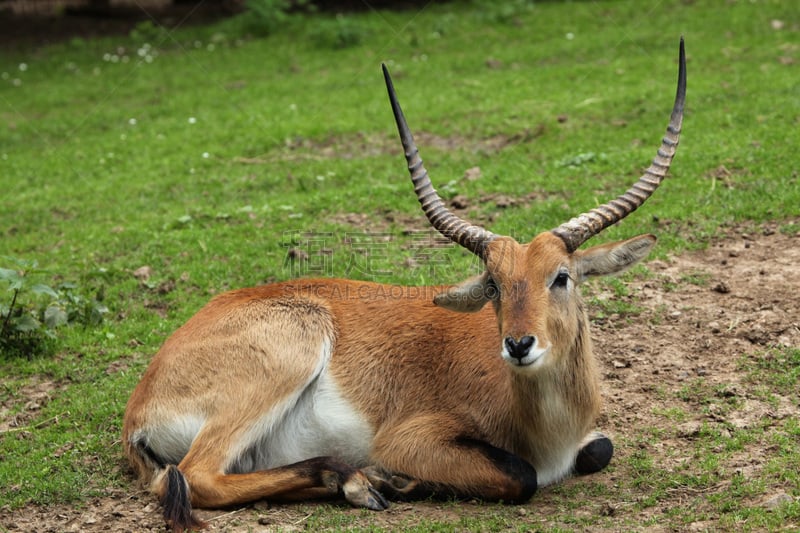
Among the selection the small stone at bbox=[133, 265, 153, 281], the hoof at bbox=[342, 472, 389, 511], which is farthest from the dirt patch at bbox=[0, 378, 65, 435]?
the hoof at bbox=[342, 472, 389, 511]

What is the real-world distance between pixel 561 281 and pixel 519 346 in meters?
0.69

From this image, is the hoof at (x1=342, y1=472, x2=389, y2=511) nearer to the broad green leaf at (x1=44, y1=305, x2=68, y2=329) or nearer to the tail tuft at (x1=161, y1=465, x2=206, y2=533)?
the tail tuft at (x1=161, y1=465, x2=206, y2=533)

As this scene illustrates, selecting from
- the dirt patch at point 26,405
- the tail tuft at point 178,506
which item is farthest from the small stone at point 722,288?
the dirt patch at point 26,405

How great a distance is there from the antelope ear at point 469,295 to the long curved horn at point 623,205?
0.53 meters

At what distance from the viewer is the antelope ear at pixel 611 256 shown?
577cm

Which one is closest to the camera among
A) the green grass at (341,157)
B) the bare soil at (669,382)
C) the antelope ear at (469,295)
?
the bare soil at (669,382)

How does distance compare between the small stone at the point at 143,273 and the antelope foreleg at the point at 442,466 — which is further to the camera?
the small stone at the point at 143,273

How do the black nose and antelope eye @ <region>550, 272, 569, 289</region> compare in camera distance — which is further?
antelope eye @ <region>550, 272, 569, 289</region>

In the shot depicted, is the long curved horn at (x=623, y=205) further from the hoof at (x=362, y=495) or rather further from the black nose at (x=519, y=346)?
the hoof at (x=362, y=495)

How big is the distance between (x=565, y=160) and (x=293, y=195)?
10.2 feet

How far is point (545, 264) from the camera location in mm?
5617

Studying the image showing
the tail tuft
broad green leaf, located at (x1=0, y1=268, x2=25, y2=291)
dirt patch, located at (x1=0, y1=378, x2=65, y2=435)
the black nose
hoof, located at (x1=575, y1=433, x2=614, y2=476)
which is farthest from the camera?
broad green leaf, located at (x1=0, y1=268, x2=25, y2=291)

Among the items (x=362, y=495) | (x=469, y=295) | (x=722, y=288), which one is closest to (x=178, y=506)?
(x=362, y=495)

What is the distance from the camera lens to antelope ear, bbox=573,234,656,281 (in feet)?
18.9
